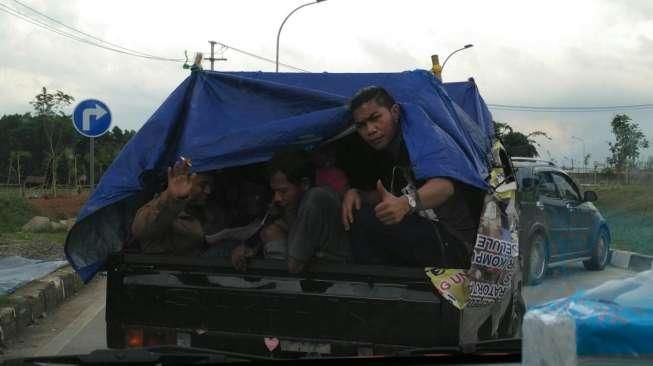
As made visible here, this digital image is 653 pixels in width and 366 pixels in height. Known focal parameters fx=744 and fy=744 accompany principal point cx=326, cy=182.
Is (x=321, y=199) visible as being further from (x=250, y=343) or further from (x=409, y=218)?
(x=250, y=343)

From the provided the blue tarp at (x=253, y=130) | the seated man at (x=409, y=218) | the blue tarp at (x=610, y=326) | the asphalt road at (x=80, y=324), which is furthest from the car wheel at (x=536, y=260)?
the blue tarp at (x=610, y=326)

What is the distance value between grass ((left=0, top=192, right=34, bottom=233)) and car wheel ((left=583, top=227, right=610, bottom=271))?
1333 cm

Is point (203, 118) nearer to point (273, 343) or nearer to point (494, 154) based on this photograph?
point (273, 343)

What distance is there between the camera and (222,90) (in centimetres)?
421

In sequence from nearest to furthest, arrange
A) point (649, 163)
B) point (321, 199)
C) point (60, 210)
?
1. point (321, 199)
2. point (649, 163)
3. point (60, 210)

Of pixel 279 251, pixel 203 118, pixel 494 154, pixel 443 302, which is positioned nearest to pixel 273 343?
pixel 279 251

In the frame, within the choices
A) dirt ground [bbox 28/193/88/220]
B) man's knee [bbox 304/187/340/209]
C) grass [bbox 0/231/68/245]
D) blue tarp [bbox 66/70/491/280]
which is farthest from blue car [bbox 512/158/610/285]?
dirt ground [bbox 28/193/88/220]

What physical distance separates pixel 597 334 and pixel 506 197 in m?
2.15

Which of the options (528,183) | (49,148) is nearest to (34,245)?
(528,183)

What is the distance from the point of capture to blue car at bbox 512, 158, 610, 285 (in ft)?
28.1

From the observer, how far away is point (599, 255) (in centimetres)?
941

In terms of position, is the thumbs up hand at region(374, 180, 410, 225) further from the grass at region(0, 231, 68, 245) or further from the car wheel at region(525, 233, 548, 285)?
the grass at region(0, 231, 68, 245)

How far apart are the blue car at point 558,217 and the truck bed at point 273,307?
522 centimetres

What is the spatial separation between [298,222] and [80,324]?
14.9ft
